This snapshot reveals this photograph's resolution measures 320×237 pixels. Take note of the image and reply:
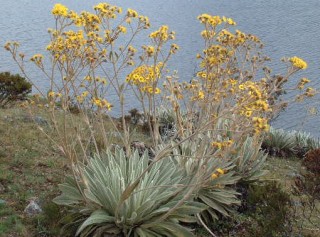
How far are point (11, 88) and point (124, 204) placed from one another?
7.52 meters

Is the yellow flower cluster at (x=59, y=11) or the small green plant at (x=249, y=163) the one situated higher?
the yellow flower cluster at (x=59, y=11)

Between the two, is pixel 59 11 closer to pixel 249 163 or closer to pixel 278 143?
pixel 249 163

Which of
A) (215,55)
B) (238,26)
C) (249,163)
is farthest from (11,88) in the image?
(238,26)

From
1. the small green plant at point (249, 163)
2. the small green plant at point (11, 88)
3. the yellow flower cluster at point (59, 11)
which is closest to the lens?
the yellow flower cluster at point (59, 11)

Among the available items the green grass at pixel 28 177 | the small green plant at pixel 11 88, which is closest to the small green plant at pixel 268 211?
the green grass at pixel 28 177

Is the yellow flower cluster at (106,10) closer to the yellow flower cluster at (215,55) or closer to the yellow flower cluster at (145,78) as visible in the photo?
the yellow flower cluster at (145,78)

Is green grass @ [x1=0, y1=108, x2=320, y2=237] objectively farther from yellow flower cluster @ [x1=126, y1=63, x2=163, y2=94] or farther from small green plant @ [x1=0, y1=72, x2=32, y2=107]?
small green plant @ [x1=0, y1=72, x2=32, y2=107]

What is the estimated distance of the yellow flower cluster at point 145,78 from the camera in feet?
15.7

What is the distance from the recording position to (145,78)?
4984mm

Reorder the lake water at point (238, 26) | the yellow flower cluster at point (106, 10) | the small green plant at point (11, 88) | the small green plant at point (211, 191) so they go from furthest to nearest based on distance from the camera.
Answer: the lake water at point (238, 26), the small green plant at point (11, 88), the small green plant at point (211, 191), the yellow flower cluster at point (106, 10)

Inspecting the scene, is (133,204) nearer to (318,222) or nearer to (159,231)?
(159,231)

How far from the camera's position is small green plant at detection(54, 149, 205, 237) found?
170 inches

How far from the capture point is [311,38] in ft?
90.7

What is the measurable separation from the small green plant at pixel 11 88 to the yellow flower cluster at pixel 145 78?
6.58 m
